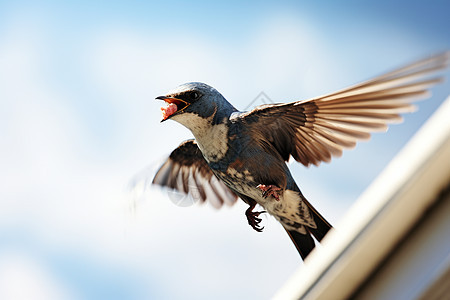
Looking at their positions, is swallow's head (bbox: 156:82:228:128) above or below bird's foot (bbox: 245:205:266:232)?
above

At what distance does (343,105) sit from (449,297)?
5.90ft

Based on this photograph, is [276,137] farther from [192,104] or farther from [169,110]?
[169,110]

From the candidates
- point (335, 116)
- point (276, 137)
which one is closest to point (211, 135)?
point (276, 137)

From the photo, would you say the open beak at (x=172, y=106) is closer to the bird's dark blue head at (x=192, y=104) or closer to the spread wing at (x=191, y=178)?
the bird's dark blue head at (x=192, y=104)

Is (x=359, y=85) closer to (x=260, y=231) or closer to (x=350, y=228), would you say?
(x=260, y=231)

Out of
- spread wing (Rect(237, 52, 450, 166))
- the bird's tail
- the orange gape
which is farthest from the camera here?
the bird's tail

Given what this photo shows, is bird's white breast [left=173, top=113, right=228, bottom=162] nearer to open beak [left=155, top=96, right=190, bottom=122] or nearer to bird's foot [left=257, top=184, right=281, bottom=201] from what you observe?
open beak [left=155, top=96, right=190, bottom=122]

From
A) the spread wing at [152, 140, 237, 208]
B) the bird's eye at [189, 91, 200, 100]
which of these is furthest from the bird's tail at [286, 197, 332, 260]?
the bird's eye at [189, 91, 200, 100]

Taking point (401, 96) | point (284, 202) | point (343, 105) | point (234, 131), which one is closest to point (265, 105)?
point (234, 131)

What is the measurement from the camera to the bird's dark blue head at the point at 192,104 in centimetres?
312

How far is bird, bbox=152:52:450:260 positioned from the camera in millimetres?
2914

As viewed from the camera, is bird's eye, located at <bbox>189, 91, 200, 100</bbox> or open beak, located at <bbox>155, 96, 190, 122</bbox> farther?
bird's eye, located at <bbox>189, 91, 200, 100</bbox>

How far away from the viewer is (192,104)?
124 inches

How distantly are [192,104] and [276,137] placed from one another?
22.2 inches
